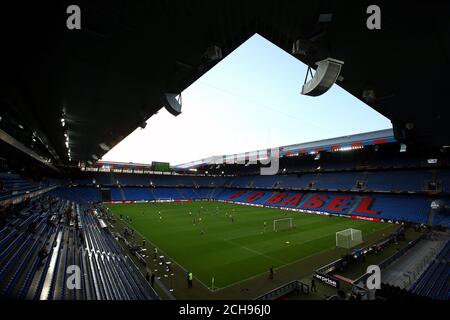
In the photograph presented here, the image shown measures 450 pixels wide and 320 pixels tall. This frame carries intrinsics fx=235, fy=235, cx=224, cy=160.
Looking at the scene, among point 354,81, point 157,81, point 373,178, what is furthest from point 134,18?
point 373,178

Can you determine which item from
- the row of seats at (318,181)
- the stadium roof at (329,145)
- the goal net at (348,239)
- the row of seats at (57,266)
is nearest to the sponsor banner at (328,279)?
the goal net at (348,239)

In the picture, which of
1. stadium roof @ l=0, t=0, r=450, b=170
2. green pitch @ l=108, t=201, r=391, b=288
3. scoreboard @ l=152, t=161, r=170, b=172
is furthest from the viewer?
scoreboard @ l=152, t=161, r=170, b=172

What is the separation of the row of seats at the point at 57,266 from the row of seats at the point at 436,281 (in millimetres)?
12799

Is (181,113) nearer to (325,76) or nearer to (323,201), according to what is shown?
(325,76)

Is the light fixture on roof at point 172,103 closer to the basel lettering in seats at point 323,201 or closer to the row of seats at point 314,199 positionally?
the row of seats at point 314,199

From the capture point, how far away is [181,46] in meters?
6.51

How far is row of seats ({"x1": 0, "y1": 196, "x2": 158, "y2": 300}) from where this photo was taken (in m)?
8.94

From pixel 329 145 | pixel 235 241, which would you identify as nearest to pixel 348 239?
pixel 235 241

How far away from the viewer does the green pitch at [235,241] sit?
16.4 meters

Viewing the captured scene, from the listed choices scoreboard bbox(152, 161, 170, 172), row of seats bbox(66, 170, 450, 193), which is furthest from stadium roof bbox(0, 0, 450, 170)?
scoreboard bbox(152, 161, 170, 172)

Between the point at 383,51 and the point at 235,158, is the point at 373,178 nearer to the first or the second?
the point at 235,158

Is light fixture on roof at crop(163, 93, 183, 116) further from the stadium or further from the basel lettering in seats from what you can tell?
the basel lettering in seats

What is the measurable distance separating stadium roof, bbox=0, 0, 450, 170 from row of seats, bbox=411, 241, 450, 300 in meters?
8.96

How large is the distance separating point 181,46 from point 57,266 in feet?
39.0
